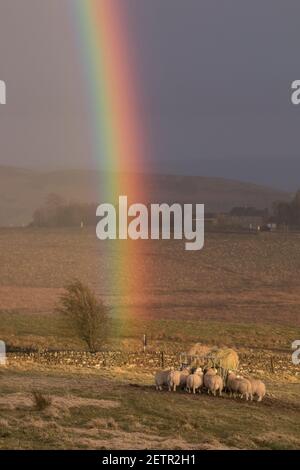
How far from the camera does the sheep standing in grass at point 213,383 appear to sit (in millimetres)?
26859

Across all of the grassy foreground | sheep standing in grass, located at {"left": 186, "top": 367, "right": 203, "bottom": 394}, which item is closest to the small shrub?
the grassy foreground

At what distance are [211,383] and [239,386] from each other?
878 mm

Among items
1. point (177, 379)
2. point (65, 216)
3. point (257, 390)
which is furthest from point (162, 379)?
point (65, 216)

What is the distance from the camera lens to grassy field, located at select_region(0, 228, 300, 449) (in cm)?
2170

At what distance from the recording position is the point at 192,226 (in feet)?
456

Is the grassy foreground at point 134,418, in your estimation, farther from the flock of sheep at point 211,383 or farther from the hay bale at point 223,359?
the hay bale at point 223,359

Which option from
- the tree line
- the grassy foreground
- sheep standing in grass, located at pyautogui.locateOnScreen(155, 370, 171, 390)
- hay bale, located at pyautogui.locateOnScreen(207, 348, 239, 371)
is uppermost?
the tree line

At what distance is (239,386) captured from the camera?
88.4ft

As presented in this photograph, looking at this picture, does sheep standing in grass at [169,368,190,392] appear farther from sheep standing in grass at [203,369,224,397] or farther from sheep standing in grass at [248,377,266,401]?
sheep standing in grass at [248,377,266,401]
